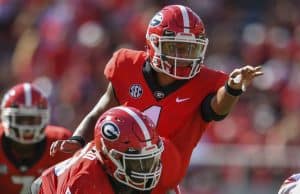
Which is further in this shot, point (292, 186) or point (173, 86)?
point (173, 86)

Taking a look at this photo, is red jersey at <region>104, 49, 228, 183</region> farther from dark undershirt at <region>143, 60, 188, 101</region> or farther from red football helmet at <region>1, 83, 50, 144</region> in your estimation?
red football helmet at <region>1, 83, 50, 144</region>

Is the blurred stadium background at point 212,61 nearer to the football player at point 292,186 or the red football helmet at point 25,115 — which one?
the red football helmet at point 25,115

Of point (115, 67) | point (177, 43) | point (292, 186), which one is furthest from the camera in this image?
point (115, 67)

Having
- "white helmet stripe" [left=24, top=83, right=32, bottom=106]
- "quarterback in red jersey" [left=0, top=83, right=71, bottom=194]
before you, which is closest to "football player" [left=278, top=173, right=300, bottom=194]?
"quarterback in red jersey" [left=0, top=83, right=71, bottom=194]

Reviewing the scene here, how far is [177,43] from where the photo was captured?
5887 millimetres

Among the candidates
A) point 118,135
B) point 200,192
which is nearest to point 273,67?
point 200,192

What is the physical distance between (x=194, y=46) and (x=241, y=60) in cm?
614

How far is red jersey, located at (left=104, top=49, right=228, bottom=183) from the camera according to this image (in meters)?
5.99

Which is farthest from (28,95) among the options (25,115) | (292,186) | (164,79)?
(292,186)

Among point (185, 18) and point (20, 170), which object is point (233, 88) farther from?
point (20, 170)

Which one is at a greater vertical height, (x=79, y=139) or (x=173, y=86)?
(x=173, y=86)

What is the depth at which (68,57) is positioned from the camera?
12430 millimetres

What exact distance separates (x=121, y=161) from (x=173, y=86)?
1.01m

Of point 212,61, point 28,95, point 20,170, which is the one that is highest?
point 28,95
